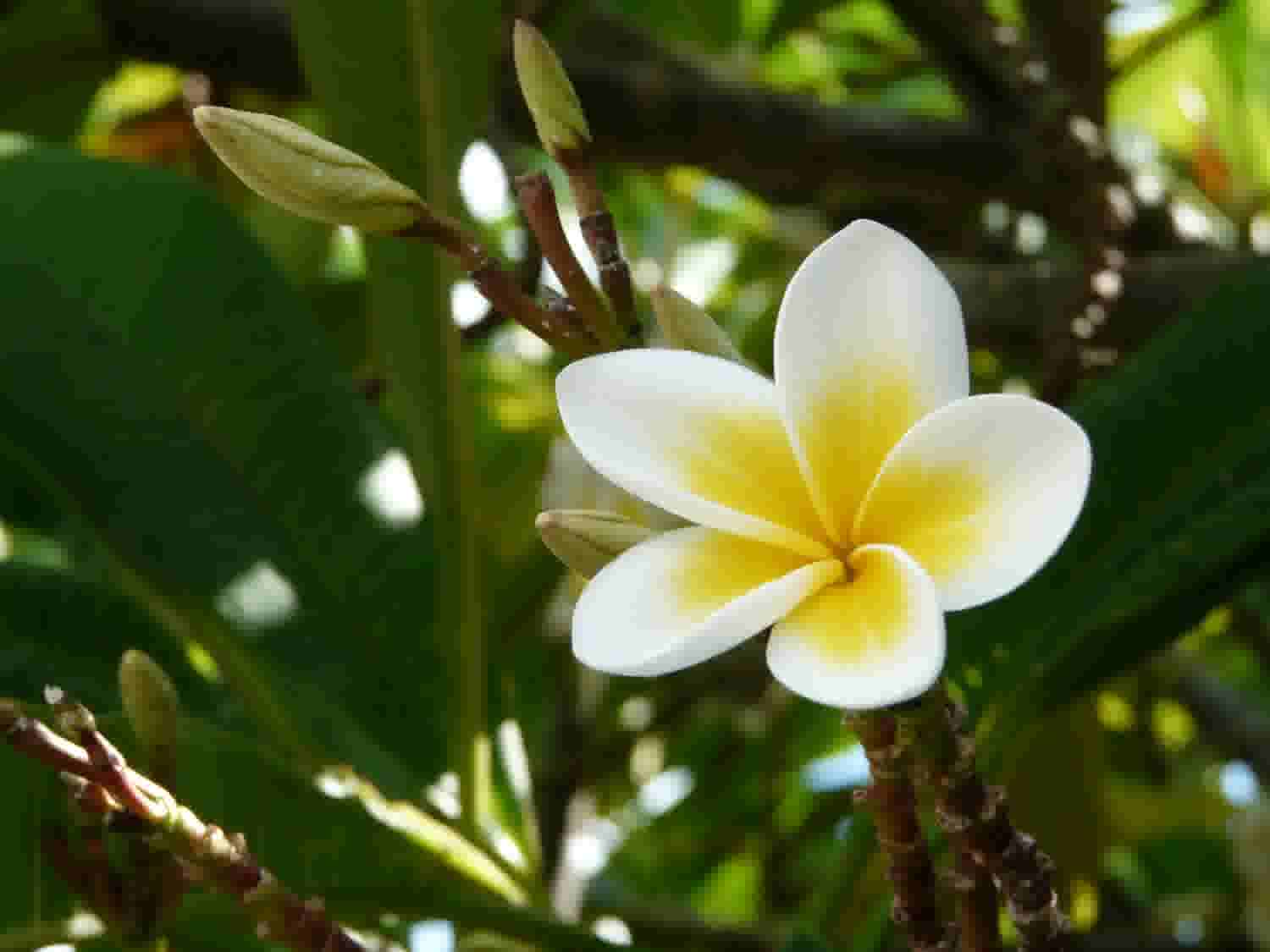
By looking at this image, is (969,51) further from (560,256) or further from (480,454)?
(560,256)

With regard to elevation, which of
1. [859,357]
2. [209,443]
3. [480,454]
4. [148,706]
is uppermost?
[859,357]

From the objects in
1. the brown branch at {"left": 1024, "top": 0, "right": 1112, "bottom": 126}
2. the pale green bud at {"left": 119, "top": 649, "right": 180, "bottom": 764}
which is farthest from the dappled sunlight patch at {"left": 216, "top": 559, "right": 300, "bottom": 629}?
the brown branch at {"left": 1024, "top": 0, "right": 1112, "bottom": 126}

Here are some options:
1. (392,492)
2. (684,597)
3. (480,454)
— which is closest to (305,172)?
(684,597)

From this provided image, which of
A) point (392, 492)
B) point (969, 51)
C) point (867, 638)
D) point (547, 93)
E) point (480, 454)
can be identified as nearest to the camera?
point (867, 638)

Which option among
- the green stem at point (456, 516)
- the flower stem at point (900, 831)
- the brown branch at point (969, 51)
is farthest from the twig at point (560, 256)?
the brown branch at point (969, 51)

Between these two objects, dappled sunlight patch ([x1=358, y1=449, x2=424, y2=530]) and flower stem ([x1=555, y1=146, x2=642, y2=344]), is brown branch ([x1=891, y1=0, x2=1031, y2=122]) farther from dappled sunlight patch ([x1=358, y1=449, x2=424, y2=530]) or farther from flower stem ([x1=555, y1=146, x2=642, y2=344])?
flower stem ([x1=555, y1=146, x2=642, y2=344])

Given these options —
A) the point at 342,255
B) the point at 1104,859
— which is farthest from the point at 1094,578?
the point at 342,255

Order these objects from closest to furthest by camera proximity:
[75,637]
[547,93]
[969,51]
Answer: [547,93] < [75,637] < [969,51]

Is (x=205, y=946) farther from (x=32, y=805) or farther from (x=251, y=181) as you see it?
(x=251, y=181)
